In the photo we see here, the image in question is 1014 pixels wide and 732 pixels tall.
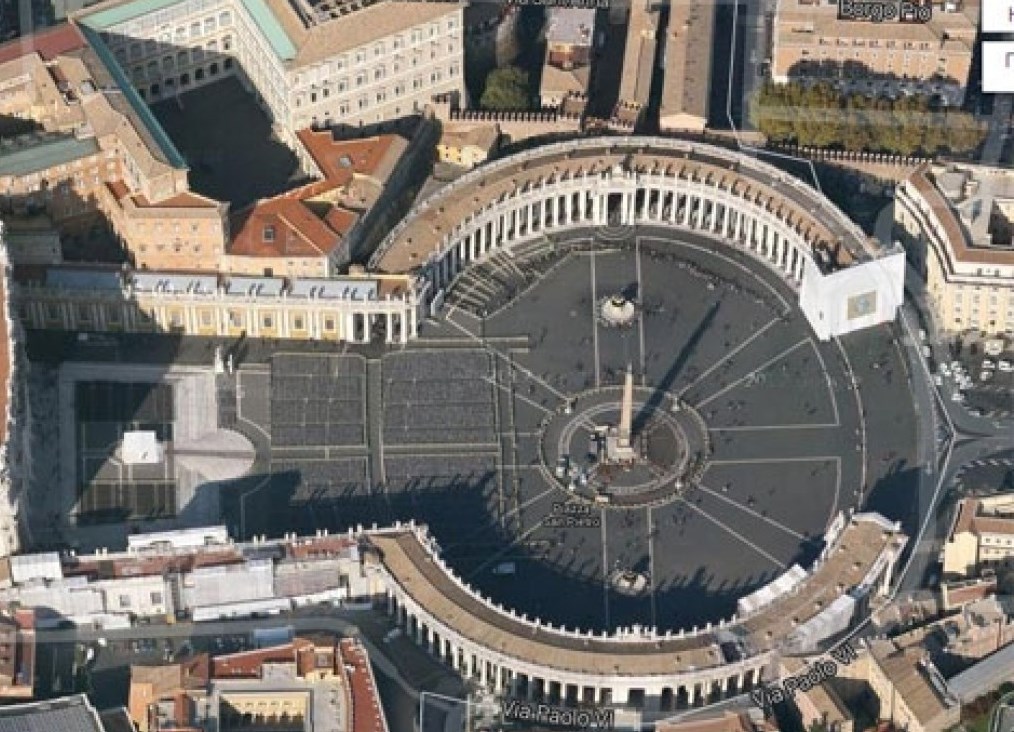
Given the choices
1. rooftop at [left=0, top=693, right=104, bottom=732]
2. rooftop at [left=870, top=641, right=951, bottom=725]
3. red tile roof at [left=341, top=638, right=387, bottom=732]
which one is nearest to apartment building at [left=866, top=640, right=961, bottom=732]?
rooftop at [left=870, top=641, right=951, bottom=725]

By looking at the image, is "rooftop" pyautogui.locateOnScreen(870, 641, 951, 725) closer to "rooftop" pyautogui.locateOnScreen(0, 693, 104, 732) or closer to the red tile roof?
the red tile roof

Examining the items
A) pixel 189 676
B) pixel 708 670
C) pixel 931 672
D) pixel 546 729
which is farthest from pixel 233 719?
pixel 931 672

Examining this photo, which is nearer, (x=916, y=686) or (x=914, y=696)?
(x=914, y=696)

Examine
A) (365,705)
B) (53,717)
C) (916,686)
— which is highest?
(916,686)

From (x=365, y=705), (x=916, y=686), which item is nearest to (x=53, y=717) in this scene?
(x=365, y=705)

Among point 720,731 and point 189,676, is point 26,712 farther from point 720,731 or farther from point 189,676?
point 720,731

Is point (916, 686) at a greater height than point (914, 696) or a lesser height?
greater

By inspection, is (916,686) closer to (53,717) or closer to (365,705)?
(365,705)

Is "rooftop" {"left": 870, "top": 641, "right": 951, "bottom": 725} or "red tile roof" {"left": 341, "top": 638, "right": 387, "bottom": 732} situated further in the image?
"red tile roof" {"left": 341, "top": 638, "right": 387, "bottom": 732}

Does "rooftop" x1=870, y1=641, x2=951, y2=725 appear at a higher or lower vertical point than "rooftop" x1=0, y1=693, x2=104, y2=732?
higher

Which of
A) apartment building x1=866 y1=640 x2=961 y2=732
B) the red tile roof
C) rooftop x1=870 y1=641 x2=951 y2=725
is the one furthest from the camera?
the red tile roof
